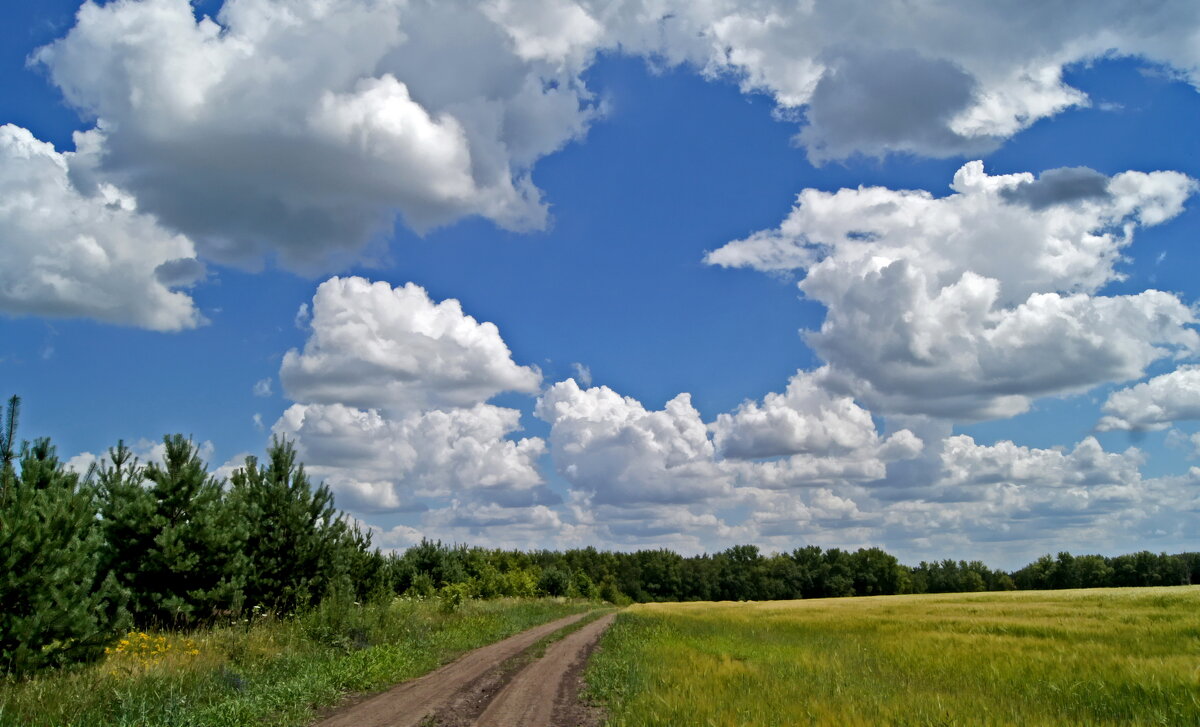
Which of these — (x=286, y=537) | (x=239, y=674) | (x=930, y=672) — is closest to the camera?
(x=239, y=674)

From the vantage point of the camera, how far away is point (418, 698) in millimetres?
13781

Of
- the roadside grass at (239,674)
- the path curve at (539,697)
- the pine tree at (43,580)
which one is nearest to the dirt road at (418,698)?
the path curve at (539,697)

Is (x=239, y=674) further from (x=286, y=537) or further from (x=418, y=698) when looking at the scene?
(x=286, y=537)

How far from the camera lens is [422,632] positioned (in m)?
25.8

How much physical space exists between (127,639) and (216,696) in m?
5.70

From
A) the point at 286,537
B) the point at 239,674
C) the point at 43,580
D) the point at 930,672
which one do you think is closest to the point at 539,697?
the point at 239,674

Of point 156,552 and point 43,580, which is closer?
point 43,580

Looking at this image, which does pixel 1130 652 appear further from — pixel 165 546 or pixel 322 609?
pixel 165 546

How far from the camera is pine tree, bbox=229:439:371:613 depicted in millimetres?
25031

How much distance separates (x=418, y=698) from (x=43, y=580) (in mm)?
7220

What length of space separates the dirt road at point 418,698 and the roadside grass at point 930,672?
2955 millimetres

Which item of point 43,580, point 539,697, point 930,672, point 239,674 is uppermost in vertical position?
point 43,580

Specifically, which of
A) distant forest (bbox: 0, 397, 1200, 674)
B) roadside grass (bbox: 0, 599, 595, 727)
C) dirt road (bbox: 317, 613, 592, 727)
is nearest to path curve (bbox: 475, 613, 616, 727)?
dirt road (bbox: 317, 613, 592, 727)

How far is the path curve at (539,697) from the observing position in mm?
11836
